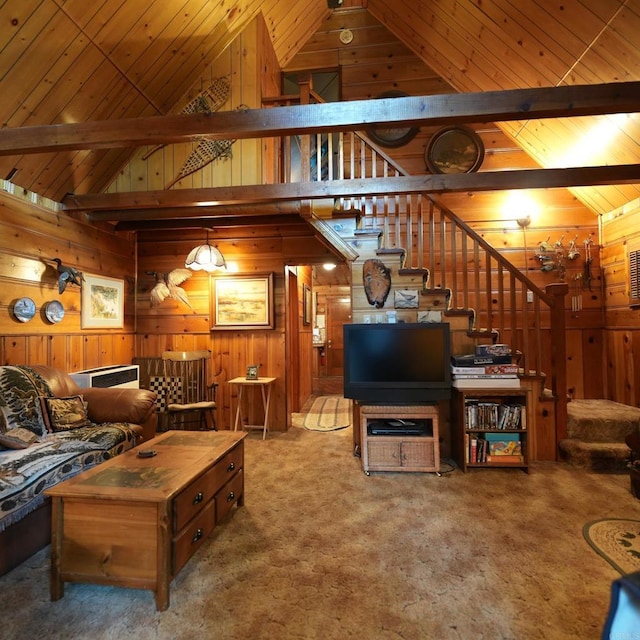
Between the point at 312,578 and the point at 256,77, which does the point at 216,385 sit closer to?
the point at 312,578

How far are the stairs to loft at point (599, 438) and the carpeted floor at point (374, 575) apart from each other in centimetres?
34

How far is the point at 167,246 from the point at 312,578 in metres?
4.20

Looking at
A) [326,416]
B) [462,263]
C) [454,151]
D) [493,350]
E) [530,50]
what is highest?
[530,50]

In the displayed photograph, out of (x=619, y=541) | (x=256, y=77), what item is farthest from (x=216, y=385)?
(x=619, y=541)

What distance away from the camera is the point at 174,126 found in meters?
2.21

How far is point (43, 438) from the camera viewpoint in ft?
8.32

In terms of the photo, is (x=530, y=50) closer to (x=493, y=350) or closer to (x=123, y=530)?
(x=493, y=350)

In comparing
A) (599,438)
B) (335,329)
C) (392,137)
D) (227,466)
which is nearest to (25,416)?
(227,466)

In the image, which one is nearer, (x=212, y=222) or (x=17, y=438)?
(x=17, y=438)

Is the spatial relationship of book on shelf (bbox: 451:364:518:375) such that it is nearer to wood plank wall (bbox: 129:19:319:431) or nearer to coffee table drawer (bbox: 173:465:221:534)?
wood plank wall (bbox: 129:19:319:431)

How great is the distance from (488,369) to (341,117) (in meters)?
2.36

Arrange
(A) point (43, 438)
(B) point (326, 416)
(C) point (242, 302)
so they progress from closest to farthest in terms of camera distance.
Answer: (A) point (43, 438), (C) point (242, 302), (B) point (326, 416)

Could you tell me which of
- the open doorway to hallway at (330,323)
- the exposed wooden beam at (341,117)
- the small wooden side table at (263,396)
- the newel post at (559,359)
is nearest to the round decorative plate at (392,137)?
the newel post at (559,359)

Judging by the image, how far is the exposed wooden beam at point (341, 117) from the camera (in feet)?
6.53
